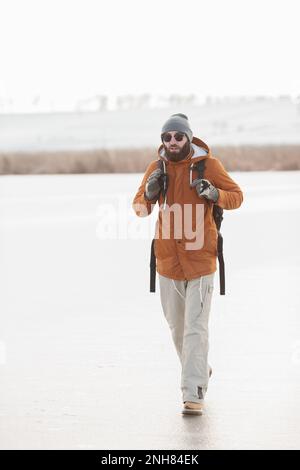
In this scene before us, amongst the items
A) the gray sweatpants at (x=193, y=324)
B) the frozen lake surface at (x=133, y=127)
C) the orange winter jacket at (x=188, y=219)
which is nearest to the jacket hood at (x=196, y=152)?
the orange winter jacket at (x=188, y=219)

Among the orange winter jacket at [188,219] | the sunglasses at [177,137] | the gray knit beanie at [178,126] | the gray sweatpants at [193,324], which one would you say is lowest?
the gray sweatpants at [193,324]

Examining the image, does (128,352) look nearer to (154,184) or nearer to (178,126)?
(154,184)

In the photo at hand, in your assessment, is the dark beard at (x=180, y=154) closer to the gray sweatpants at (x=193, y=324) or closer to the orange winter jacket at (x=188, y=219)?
the orange winter jacket at (x=188, y=219)

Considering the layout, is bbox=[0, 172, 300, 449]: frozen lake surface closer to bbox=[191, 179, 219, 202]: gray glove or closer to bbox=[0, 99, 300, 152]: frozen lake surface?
bbox=[191, 179, 219, 202]: gray glove

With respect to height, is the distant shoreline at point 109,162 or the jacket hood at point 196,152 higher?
the distant shoreline at point 109,162

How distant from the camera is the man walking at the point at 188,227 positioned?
658cm

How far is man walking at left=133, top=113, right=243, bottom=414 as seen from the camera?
6.58 metres

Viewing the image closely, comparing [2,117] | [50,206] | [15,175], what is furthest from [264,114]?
[50,206]

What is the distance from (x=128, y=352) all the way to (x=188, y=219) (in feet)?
6.18

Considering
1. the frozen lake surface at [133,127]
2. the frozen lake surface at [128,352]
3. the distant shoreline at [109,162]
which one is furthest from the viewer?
the frozen lake surface at [133,127]

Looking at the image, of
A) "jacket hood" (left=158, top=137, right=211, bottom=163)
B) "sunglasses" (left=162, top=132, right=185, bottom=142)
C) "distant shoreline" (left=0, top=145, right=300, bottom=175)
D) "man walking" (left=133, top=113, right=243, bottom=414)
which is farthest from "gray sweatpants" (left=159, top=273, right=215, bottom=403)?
"distant shoreline" (left=0, top=145, right=300, bottom=175)
